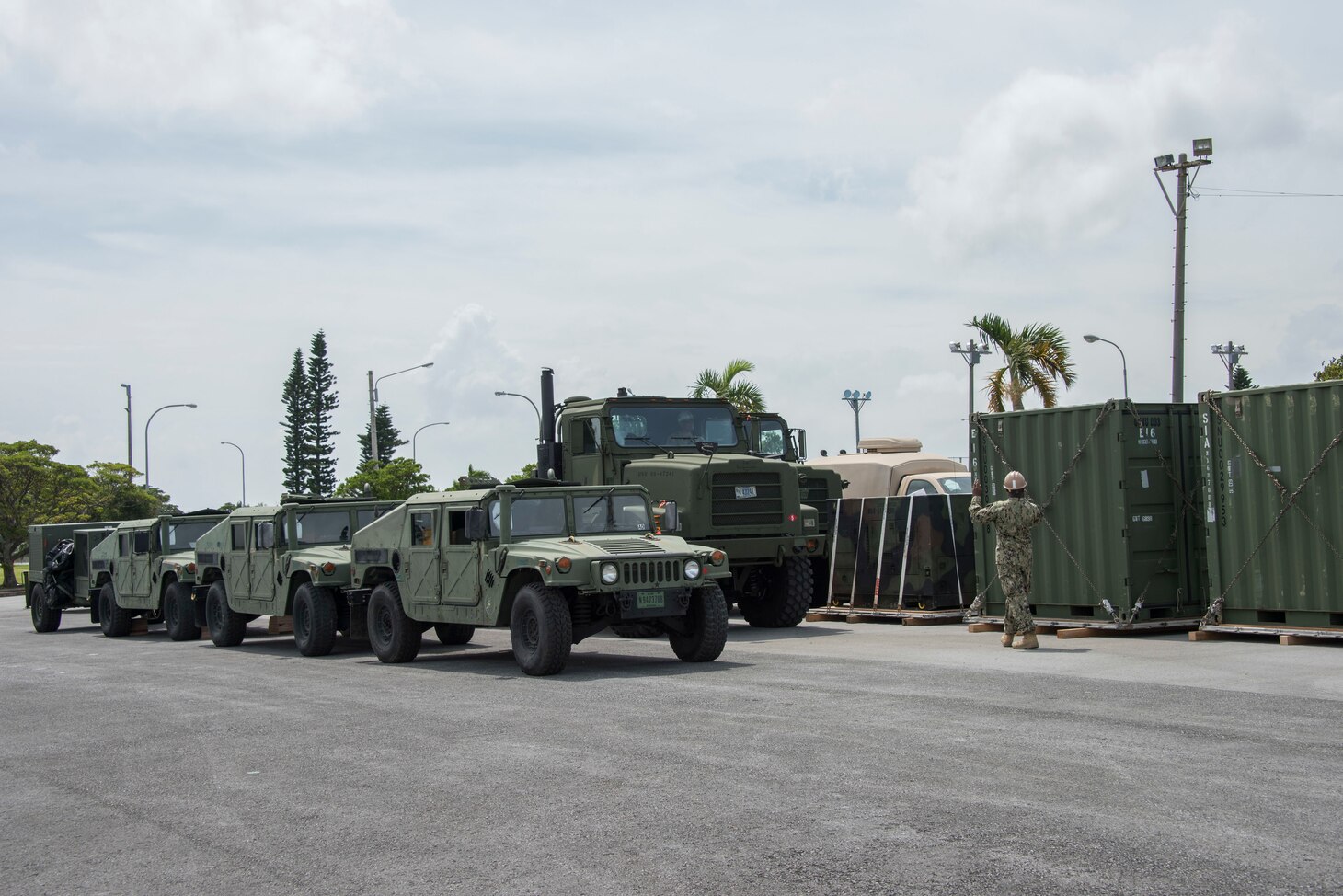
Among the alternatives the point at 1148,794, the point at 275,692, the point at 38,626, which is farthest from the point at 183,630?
the point at 1148,794

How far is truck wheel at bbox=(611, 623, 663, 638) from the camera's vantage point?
45.8 feet

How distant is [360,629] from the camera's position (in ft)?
55.7

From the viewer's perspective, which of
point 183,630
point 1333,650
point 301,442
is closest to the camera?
point 1333,650

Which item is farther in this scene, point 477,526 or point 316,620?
point 316,620

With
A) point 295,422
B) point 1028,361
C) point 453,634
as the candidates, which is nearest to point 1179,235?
point 1028,361

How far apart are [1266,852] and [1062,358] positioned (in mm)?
21874

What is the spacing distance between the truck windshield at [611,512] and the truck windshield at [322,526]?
5399 mm

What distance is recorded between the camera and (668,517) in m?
15.2

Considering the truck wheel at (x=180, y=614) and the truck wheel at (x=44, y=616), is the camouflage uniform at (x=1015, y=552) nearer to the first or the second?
the truck wheel at (x=180, y=614)

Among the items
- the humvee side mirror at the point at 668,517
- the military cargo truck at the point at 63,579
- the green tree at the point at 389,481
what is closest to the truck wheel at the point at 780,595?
the humvee side mirror at the point at 668,517

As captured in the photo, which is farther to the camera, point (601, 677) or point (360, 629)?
point (360, 629)

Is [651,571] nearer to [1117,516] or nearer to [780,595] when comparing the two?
[1117,516]

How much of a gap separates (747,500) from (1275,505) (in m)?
6.31

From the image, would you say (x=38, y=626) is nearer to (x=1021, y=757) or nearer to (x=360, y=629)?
(x=360, y=629)
